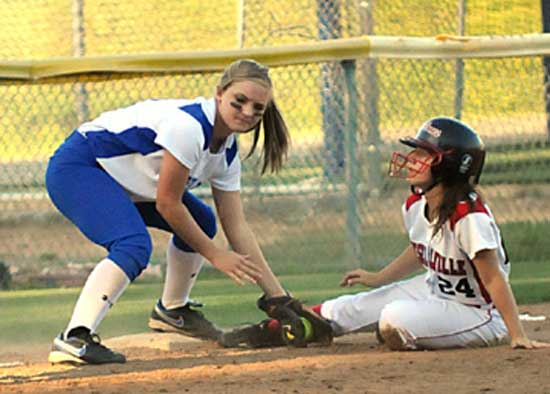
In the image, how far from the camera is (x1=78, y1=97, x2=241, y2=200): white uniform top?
215 inches

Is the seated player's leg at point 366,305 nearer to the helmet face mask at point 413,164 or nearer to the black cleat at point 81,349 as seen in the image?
the helmet face mask at point 413,164

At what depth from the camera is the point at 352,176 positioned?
8.05m

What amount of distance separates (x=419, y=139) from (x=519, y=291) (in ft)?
7.85

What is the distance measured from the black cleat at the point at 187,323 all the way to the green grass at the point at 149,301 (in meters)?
0.56

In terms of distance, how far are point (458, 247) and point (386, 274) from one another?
542 millimetres

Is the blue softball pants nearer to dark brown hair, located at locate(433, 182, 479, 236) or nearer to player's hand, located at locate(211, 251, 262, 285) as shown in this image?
player's hand, located at locate(211, 251, 262, 285)

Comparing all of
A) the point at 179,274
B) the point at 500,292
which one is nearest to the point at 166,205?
the point at 179,274

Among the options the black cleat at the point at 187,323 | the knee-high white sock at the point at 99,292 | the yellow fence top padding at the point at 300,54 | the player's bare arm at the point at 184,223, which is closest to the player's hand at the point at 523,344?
the player's bare arm at the point at 184,223

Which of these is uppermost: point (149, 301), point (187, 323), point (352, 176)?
point (352, 176)

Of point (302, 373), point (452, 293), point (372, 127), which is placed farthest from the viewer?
point (372, 127)

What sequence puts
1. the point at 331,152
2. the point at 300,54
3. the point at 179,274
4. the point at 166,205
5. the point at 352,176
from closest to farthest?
1. the point at 166,205
2. the point at 179,274
3. the point at 300,54
4. the point at 352,176
5. the point at 331,152

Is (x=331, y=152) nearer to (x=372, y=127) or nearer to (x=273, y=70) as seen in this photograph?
(x=372, y=127)

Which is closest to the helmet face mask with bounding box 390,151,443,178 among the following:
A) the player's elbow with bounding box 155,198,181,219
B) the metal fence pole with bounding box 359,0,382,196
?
the player's elbow with bounding box 155,198,181,219

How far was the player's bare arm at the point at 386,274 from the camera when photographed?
5871 millimetres
